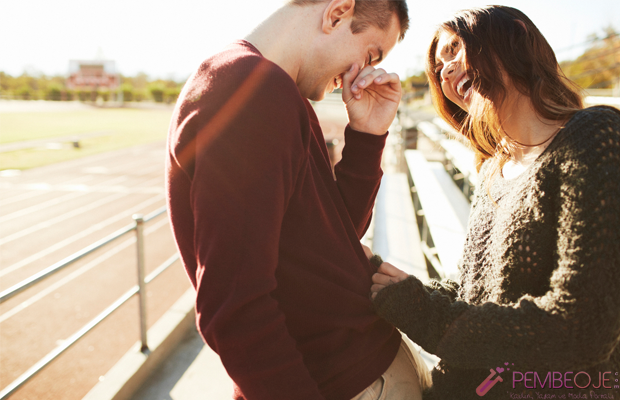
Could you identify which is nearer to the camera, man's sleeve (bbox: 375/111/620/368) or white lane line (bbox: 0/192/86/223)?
man's sleeve (bbox: 375/111/620/368)

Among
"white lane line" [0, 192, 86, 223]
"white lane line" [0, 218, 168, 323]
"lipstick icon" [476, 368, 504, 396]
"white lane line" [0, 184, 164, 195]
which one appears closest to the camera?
"lipstick icon" [476, 368, 504, 396]

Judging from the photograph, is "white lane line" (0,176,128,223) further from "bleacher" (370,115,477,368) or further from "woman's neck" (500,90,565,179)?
"woman's neck" (500,90,565,179)

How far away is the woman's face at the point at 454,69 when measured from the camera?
52.4 inches

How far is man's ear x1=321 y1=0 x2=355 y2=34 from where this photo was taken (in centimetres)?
111

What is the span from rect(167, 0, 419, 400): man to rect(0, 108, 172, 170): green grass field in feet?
72.1

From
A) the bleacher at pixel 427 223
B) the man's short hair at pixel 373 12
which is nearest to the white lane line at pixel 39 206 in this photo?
the bleacher at pixel 427 223

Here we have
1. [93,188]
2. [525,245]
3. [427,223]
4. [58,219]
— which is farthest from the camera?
[93,188]

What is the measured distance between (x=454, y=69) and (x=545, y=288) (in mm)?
765

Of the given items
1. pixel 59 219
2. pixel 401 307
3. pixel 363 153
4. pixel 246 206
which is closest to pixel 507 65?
pixel 363 153

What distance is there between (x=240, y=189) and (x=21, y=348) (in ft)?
19.7

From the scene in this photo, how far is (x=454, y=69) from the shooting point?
1.38 meters

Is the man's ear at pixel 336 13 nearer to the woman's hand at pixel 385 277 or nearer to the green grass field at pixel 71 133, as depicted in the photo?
the woman's hand at pixel 385 277

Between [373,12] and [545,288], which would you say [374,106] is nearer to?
[373,12]

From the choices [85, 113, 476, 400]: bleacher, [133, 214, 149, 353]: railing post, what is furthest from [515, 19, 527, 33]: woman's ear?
[133, 214, 149, 353]: railing post
